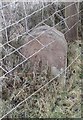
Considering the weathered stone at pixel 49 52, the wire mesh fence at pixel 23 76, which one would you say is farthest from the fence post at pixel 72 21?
the weathered stone at pixel 49 52

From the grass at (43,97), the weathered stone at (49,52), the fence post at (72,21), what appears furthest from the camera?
the fence post at (72,21)

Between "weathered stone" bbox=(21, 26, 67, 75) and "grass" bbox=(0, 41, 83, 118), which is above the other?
"weathered stone" bbox=(21, 26, 67, 75)

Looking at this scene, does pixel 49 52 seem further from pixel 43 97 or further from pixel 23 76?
pixel 43 97

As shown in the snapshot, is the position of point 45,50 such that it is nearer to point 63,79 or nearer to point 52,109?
point 63,79

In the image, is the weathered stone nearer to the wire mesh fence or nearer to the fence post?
the wire mesh fence

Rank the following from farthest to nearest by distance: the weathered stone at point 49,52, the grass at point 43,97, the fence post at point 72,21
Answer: the fence post at point 72,21
the weathered stone at point 49,52
the grass at point 43,97

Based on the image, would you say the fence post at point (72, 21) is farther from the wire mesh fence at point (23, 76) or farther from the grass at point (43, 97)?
the grass at point (43, 97)

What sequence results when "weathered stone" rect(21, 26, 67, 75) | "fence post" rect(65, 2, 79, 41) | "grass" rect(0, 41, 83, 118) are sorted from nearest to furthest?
1. "grass" rect(0, 41, 83, 118)
2. "weathered stone" rect(21, 26, 67, 75)
3. "fence post" rect(65, 2, 79, 41)

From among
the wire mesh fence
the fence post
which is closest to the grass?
the wire mesh fence

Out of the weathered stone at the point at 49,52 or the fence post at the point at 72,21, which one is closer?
the weathered stone at the point at 49,52

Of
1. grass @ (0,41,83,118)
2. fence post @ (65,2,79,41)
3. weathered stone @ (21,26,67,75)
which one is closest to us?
grass @ (0,41,83,118)

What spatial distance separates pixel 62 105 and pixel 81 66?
0.66 meters

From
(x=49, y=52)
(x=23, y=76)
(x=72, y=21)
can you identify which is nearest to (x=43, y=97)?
(x=23, y=76)

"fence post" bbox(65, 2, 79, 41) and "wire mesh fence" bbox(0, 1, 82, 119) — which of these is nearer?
"wire mesh fence" bbox(0, 1, 82, 119)
